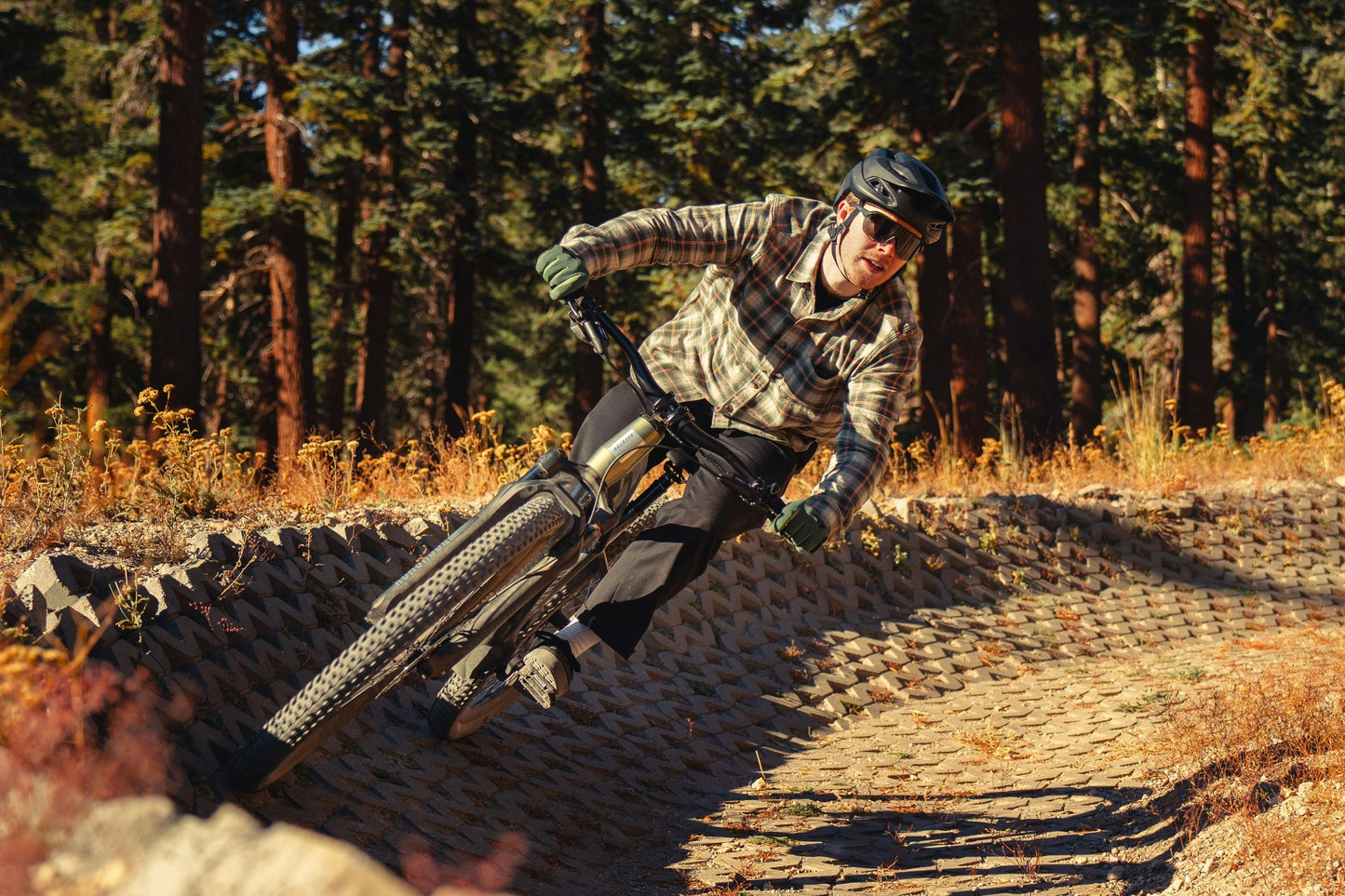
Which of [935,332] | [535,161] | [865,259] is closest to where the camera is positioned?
[865,259]

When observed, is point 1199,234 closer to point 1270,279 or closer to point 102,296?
point 1270,279

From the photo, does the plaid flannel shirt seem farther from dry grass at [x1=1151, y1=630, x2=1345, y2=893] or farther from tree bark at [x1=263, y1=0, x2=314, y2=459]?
tree bark at [x1=263, y1=0, x2=314, y2=459]

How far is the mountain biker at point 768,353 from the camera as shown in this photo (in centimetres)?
385

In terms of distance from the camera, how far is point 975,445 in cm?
1538

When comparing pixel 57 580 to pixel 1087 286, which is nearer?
pixel 57 580

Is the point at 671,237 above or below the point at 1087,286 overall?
below

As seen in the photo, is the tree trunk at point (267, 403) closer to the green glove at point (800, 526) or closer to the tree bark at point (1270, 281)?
the green glove at point (800, 526)

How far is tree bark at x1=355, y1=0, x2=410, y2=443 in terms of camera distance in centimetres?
1878

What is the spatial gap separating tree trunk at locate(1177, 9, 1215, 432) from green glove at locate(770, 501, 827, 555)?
1865 cm

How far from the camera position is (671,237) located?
394 cm

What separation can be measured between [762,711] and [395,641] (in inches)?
151

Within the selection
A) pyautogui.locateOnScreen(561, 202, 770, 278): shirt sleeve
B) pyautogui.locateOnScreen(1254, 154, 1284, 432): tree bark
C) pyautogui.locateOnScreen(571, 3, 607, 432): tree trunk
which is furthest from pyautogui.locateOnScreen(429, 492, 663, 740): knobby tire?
pyautogui.locateOnScreen(1254, 154, 1284, 432): tree bark

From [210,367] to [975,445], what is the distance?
18050 millimetres

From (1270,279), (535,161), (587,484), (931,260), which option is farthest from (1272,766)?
(1270,279)
